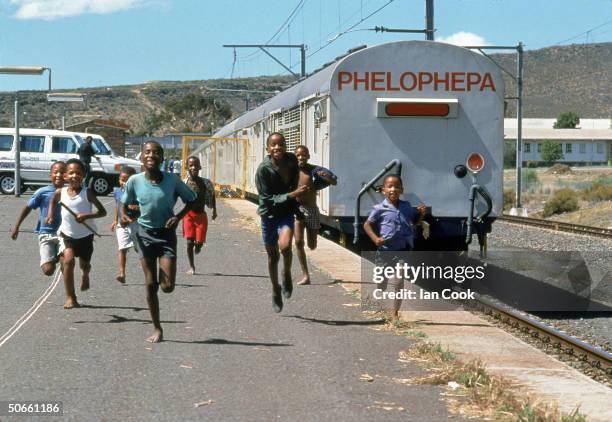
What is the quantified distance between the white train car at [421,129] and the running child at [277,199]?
3834 mm

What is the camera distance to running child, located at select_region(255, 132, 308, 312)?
986 cm

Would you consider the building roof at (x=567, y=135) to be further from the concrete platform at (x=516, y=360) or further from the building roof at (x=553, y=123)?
the concrete platform at (x=516, y=360)

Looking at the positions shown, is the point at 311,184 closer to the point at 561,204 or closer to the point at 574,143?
the point at 561,204

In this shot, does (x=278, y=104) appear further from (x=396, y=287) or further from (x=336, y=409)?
(x=336, y=409)

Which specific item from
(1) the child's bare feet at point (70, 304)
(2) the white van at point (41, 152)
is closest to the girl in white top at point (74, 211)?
(1) the child's bare feet at point (70, 304)

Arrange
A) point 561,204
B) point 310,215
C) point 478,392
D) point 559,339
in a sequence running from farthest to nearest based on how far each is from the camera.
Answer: point 561,204
point 310,215
point 559,339
point 478,392

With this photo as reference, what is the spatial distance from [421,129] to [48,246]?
17.6 feet

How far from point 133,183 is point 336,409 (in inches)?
125

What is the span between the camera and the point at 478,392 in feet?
22.7

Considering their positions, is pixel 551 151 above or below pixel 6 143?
above

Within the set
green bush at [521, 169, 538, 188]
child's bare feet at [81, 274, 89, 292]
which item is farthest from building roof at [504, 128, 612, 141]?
child's bare feet at [81, 274, 89, 292]

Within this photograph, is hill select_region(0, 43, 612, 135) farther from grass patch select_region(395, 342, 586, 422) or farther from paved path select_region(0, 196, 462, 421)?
grass patch select_region(395, 342, 586, 422)

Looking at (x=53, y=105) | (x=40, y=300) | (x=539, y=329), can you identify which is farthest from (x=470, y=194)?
(x=53, y=105)

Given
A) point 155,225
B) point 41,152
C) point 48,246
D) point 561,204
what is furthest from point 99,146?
point 155,225
